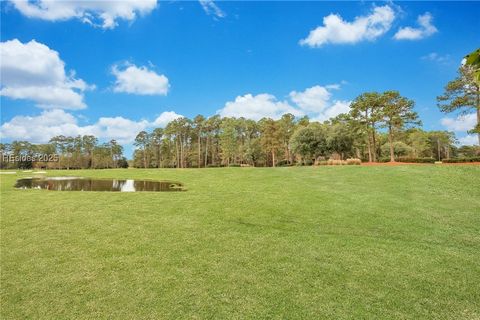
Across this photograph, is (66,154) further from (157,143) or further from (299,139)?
(299,139)

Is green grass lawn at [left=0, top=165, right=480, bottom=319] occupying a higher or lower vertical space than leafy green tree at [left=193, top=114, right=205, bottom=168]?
lower

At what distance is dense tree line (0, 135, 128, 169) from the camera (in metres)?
77.8

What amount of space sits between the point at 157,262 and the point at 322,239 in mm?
3617

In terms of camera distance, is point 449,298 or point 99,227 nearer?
point 449,298

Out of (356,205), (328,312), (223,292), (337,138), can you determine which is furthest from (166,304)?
(337,138)

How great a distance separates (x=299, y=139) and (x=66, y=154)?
76681 millimetres

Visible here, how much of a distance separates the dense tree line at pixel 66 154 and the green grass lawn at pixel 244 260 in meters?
78.9

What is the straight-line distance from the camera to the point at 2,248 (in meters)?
6.16

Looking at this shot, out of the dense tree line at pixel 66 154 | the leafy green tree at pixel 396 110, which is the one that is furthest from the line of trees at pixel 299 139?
the dense tree line at pixel 66 154

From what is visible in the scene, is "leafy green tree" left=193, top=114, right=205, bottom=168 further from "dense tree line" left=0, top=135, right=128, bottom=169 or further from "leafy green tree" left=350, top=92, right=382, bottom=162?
"leafy green tree" left=350, top=92, right=382, bottom=162

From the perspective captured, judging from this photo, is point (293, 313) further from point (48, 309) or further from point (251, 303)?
point (48, 309)

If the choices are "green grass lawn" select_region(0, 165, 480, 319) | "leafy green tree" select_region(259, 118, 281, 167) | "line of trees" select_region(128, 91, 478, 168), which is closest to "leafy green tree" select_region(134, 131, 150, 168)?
"line of trees" select_region(128, 91, 478, 168)

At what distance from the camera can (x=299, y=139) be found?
44406 millimetres

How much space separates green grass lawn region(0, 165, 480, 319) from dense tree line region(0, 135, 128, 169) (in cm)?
7889
